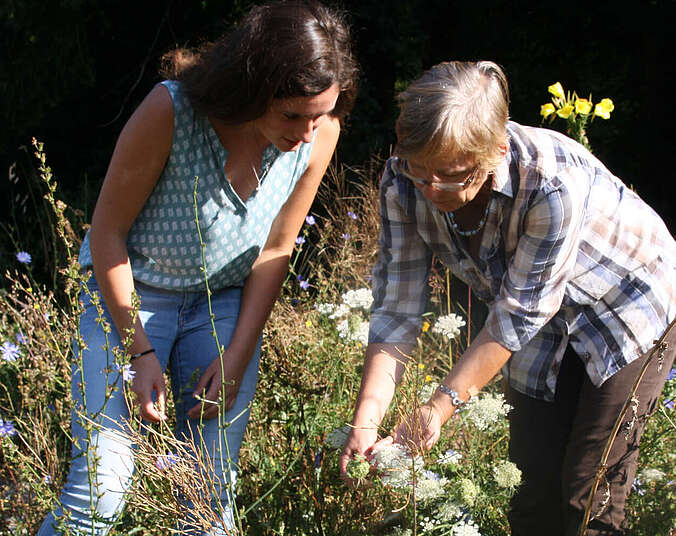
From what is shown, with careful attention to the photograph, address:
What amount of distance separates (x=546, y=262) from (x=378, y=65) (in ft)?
12.5

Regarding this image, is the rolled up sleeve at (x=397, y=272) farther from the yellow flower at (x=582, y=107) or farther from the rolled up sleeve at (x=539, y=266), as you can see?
the yellow flower at (x=582, y=107)

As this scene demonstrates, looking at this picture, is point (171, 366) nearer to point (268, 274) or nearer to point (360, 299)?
point (268, 274)

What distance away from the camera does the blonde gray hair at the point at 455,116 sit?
5.29ft

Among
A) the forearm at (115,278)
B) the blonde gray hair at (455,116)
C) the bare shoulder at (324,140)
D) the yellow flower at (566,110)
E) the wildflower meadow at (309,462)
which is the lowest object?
the wildflower meadow at (309,462)

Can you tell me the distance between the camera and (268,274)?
7.22 feet

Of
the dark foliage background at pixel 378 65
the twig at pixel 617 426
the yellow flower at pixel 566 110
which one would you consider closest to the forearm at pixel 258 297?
the twig at pixel 617 426

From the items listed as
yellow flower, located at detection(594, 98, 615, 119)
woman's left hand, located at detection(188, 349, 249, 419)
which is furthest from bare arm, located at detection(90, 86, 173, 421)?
yellow flower, located at detection(594, 98, 615, 119)

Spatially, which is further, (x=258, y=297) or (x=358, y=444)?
(x=258, y=297)

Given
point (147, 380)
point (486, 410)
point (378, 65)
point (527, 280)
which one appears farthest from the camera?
point (378, 65)

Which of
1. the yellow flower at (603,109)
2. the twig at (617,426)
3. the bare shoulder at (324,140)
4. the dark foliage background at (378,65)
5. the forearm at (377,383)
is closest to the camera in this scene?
the twig at (617,426)

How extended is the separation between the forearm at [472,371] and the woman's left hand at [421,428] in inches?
0.9

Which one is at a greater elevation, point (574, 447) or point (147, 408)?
point (147, 408)

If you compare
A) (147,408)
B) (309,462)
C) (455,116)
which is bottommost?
(309,462)

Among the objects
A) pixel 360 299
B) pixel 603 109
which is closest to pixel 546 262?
pixel 360 299
